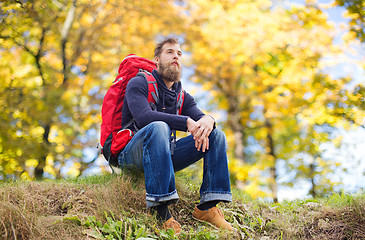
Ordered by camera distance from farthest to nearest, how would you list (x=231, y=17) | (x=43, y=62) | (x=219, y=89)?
(x=219, y=89), (x=231, y=17), (x=43, y=62)

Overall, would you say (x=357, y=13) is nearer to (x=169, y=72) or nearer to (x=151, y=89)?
(x=169, y=72)

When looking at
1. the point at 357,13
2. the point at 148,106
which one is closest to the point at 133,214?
the point at 148,106

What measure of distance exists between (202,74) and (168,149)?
8479mm

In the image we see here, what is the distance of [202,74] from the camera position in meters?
10.7

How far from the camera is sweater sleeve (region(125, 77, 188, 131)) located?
264 cm

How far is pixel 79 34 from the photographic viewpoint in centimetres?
771

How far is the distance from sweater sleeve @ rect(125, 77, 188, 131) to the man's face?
0.37m

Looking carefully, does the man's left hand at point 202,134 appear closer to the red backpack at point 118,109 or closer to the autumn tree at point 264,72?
the red backpack at point 118,109

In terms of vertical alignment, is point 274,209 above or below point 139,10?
below

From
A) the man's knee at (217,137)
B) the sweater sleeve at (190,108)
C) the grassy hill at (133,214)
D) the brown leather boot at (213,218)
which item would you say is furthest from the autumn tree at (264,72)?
the brown leather boot at (213,218)

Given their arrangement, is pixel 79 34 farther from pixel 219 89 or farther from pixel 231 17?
pixel 219 89

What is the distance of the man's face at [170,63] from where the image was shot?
2980 millimetres

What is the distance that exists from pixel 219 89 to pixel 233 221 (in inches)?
330

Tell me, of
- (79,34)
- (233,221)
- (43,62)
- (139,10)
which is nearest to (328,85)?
(233,221)
